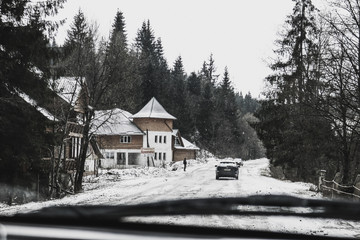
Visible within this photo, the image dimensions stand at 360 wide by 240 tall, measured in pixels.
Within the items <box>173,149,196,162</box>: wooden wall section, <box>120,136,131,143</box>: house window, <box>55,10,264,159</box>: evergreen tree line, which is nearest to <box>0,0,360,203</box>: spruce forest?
<box>55,10,264,159</box>: evergreen tree line

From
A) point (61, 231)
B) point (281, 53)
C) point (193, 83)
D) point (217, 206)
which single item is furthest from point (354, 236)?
point (193, 83)

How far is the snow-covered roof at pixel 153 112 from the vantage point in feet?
187

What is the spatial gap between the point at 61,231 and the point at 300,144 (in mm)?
24923

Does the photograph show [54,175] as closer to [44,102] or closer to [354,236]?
[44,102]

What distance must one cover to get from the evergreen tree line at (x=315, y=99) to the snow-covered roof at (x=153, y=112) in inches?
Answer: 1135

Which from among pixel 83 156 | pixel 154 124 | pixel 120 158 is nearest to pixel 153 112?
pixel 154 124

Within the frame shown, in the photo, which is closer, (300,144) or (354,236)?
(354,236)

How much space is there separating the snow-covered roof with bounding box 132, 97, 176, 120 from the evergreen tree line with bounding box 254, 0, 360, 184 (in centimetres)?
2883

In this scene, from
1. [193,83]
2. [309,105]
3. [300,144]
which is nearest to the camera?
[309,105]

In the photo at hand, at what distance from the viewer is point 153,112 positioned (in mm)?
58625

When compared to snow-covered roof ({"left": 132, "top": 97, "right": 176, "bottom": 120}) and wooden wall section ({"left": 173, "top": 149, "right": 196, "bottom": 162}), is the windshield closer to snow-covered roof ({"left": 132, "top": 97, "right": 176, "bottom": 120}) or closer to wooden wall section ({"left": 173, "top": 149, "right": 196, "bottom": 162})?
snow-covered roof ({"left": 132, "top": 97, "right": 176, "bottom": 120})

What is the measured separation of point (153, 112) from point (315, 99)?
42.3m

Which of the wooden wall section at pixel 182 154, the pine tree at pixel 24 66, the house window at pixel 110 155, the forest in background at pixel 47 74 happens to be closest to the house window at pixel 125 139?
the house window at pixel 110 155

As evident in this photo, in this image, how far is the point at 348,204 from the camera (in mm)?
1408
